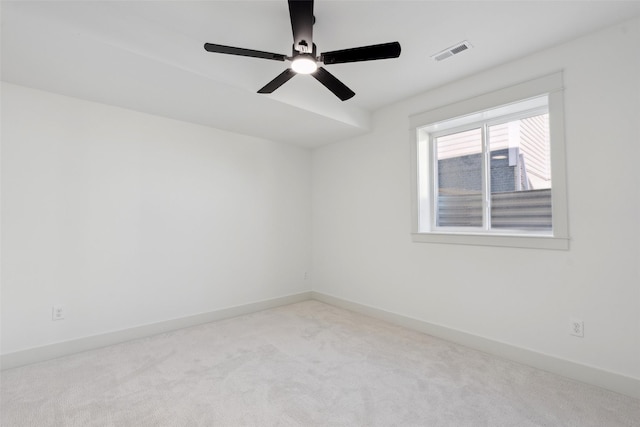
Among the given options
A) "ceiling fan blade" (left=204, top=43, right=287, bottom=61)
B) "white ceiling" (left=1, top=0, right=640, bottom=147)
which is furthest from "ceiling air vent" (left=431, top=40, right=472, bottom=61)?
"ceiling fan blade" (left=204, top=43, right=287, bottom=61)

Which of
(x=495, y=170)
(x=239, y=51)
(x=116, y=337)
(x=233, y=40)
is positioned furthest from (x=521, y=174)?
(x=116, y=337)

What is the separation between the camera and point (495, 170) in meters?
2.92

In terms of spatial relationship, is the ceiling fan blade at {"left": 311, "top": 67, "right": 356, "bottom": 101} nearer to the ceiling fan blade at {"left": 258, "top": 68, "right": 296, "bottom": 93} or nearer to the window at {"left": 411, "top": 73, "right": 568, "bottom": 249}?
the ceiling fan blade at {"left": 258, "top": 68, "right": 296, "bottom": 93}

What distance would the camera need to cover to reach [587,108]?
2.23 meters

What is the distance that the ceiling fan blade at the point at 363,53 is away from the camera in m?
1.77

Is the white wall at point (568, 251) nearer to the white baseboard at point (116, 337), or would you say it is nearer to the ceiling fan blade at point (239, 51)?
the white baseboard at point (116, 337)

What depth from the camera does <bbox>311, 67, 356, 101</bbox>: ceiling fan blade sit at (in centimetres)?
210

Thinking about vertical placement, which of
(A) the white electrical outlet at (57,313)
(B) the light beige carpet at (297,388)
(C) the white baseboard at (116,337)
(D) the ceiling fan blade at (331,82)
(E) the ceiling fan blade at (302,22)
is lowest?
(B) the light beige carpet at (297,388)

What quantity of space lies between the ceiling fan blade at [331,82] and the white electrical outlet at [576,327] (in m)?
2.49

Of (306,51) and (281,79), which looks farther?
(281,79)

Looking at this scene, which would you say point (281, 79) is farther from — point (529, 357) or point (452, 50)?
point (529, 357)

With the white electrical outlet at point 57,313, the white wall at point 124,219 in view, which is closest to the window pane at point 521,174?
the white wall at point 124,219

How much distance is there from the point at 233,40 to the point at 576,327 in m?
3.49

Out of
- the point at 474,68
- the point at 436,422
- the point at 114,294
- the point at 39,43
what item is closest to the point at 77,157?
the point at 39,43
